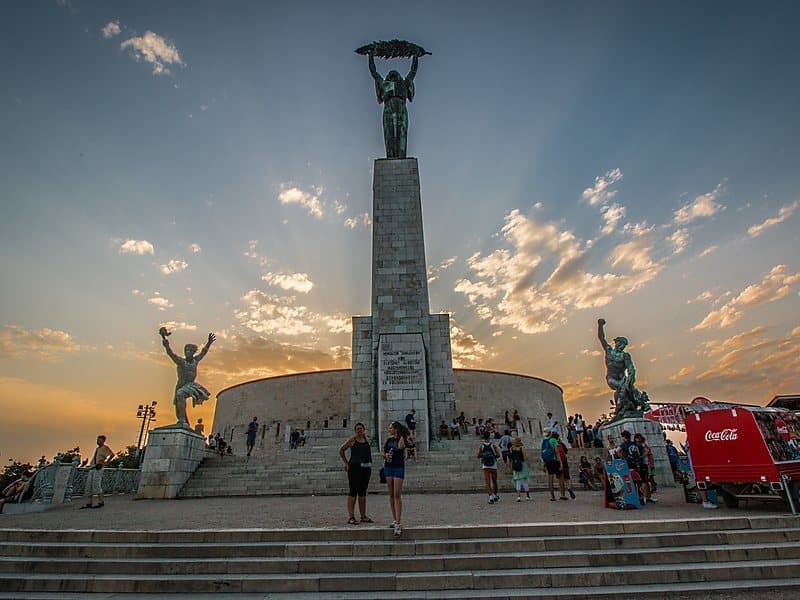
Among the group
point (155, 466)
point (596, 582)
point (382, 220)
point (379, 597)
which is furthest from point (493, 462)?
point (382, 220)

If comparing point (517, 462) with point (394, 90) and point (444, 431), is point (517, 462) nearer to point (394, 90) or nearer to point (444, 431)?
point (444, 431)

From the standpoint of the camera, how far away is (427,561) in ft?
17.4

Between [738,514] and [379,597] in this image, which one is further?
[738,514]

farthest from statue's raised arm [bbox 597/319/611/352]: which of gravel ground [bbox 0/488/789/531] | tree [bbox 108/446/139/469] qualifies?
tree [bbox 108/446/139/469]

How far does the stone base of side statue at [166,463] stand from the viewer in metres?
12.8

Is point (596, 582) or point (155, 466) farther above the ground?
point (155, 466)

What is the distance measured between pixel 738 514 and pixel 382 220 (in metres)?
17.5

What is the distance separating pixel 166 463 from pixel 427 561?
10640 mm

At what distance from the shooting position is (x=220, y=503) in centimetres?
1088

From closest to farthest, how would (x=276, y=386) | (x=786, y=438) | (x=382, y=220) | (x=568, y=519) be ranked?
(x=568, y=519) → (x=786, y=438) → (x=382, y=220) → (x=276, y=386)

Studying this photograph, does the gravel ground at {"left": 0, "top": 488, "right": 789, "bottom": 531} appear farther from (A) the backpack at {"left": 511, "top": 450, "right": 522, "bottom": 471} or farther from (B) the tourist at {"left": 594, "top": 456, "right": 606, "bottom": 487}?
(A) the backpack at {"left": 511, "top": 450, "right": 522, "bottom": 471}

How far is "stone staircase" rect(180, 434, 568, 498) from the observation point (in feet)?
40.8

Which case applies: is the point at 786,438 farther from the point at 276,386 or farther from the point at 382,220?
the point at 276,386

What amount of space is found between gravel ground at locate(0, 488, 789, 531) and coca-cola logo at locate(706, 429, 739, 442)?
1.15m
